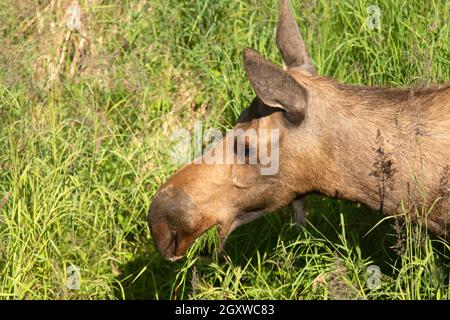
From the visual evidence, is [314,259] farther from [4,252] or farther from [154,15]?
[154,15]

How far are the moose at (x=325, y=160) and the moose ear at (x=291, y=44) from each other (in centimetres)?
22

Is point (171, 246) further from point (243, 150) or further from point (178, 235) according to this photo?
point (243, 150)

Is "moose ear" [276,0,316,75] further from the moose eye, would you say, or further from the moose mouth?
the moose mouth

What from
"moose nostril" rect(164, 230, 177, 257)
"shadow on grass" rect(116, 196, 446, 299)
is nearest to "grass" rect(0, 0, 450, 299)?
"shadow on grass" rect(116, 196, 446, 299)

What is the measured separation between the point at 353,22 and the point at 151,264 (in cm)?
244

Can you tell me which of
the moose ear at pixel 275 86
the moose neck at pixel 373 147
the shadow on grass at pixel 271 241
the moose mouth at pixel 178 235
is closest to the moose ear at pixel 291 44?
the moose neck at pixel 373 147

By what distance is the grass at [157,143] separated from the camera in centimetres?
676

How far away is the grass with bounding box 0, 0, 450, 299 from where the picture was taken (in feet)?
22.2

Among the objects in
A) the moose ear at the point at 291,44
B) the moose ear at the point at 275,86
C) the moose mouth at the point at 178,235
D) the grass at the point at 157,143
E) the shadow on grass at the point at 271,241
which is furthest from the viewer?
the shadow on grass at the point at 271,241

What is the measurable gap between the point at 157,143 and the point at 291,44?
165 centimetres

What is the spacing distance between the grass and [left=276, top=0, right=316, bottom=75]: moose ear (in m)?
1.05

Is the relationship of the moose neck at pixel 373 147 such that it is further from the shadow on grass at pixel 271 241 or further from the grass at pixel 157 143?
the shadow on grass at pixel 271 241

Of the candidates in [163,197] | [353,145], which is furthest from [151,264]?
[353,145]

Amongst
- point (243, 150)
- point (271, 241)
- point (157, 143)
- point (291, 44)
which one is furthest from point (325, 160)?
point (157, 143)
